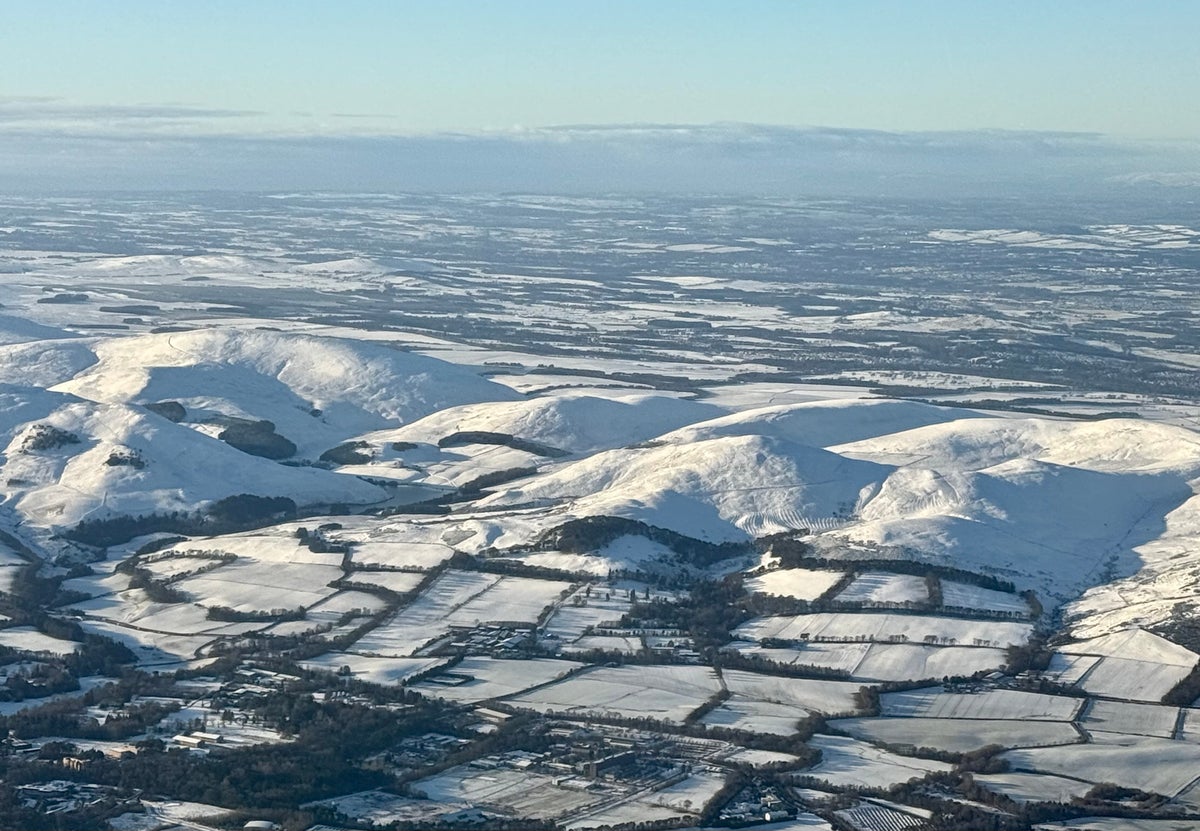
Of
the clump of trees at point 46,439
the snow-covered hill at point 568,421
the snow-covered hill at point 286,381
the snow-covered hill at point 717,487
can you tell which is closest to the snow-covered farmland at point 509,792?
the snow-covered hill at point 717,487

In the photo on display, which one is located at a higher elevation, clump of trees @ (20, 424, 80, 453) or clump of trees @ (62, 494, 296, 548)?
clump of trees @ (20, 424, 80, 453)

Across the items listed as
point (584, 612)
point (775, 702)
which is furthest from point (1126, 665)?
point (584, 612)

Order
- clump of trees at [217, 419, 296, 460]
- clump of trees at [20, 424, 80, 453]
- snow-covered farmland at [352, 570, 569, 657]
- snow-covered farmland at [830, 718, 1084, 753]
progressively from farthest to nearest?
clump of trees at [217, 419, 296, 460] < clump of trees at [20, 424, 80, 453] < snow-covered farmland at [352, 570, 569, 657] < snow-covered farmland at [830, 718, 1084, 753]

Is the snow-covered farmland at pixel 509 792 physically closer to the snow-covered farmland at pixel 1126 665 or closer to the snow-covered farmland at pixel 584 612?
the snow-covered farmland at pixel 584 612

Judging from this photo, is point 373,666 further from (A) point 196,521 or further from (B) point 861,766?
(A) point 196,521

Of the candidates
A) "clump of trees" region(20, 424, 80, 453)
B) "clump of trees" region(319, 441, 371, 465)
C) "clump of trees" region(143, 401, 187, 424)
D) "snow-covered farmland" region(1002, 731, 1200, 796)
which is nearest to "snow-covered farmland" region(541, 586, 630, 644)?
"snow-covered farmland" region(1002, 731, 1200, 796)

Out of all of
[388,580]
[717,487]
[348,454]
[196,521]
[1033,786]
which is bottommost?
[348,454]

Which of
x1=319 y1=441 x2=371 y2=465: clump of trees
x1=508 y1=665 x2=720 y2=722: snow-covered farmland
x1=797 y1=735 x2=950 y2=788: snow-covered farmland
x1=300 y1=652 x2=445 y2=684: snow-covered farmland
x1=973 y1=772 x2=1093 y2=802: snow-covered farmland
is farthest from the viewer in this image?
x1=319 y1=441 x2=371 y2=465: clump of trees

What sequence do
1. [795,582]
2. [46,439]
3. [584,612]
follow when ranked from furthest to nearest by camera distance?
[46,439], [795,582], [584,612]

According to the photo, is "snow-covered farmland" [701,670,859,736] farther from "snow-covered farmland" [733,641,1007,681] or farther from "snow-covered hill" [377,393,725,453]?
"snow-covered hill" [377,393,725,453]

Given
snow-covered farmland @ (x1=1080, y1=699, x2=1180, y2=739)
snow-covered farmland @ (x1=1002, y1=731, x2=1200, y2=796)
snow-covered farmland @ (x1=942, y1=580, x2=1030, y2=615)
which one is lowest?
snow-covered farmland @ (x1=942, y1=580, x2=1030, y2=615)
